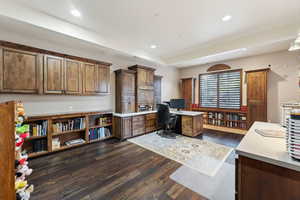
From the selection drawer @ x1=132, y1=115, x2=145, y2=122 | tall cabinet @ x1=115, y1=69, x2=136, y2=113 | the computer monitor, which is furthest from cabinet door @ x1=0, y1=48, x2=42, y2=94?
the computer monitor

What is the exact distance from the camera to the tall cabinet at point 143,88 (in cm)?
453

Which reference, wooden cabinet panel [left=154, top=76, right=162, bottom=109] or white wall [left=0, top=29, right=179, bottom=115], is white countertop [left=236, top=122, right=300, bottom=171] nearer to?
white wall [left=0, top=29, right=179, bottom=115]

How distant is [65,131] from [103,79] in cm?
175

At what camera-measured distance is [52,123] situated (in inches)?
119

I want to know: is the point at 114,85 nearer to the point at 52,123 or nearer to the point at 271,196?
the point at 52,123

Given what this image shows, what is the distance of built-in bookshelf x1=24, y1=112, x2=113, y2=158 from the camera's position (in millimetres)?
2764

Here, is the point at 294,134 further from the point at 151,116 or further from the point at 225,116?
the point at 225,116

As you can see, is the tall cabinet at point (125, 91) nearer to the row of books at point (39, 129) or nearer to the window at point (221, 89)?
the row of books at point (39, 129)

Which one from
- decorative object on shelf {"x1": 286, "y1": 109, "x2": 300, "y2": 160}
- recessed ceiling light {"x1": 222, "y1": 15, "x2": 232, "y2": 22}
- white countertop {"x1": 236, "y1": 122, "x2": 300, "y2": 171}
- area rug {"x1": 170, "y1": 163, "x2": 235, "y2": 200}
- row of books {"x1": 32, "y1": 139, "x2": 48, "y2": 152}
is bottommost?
area rug {"x1": 170, "y1": 163, "x2": 235, "y2": 200}

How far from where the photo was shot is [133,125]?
407cm

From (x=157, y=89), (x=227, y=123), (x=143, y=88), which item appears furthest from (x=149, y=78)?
(x=227, y=123)

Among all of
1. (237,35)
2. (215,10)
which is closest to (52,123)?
(215,10)

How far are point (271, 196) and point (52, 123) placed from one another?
3.95 metres

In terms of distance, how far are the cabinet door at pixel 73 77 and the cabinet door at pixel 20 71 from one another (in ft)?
1.71
